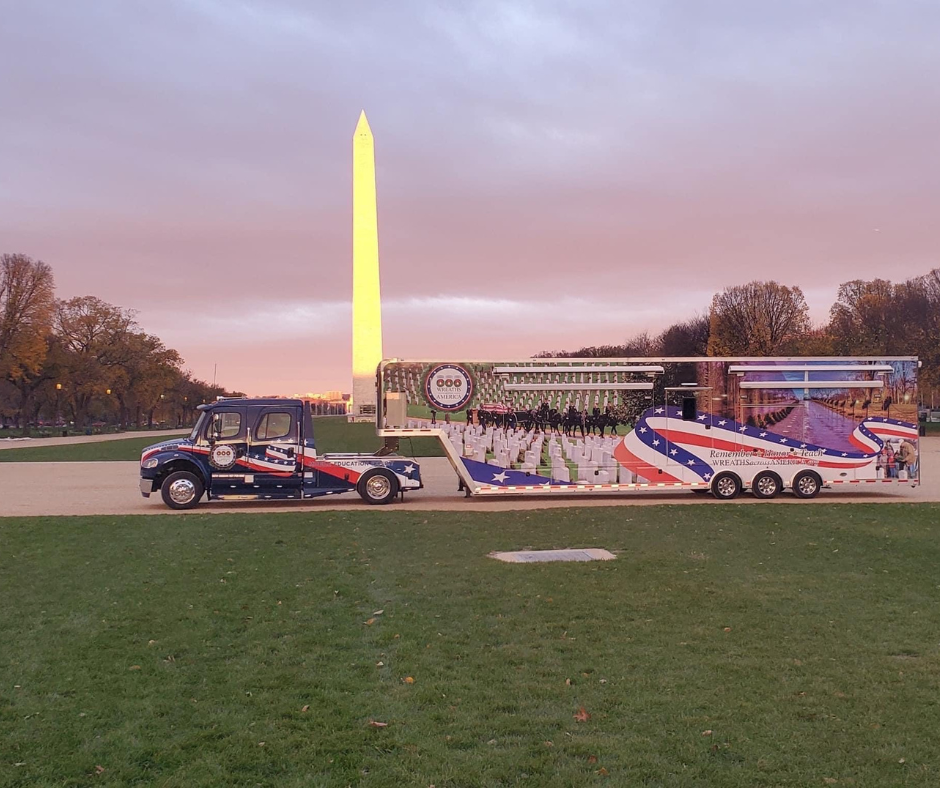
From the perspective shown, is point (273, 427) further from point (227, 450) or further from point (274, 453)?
point (227, 450)

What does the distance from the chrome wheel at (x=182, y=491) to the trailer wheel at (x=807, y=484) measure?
13958 mm

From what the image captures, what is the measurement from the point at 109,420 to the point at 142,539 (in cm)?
11592

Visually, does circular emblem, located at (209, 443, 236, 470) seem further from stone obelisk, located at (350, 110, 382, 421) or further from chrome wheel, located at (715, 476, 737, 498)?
stone obelisk, located at (350, 110, 382, 421)

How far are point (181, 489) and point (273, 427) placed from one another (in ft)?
7.92

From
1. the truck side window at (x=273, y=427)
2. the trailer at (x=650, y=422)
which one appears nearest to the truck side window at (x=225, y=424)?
the truck side window at (x=273, y=427)

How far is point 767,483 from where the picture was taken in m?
20.3

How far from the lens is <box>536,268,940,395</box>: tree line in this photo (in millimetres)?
62153

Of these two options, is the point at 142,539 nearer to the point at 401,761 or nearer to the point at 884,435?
the point at 401,761

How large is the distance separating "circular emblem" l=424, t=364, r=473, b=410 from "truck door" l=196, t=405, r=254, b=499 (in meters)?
4.17

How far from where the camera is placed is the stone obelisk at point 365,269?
54.2 m

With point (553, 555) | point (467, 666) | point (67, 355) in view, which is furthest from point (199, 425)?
point (67, 355)

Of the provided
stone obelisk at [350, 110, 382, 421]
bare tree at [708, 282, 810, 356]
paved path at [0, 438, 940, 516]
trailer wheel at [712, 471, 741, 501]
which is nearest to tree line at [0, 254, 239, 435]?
stone obelisk at [350, 110, 382, 421]

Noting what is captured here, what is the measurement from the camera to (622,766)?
4750 millimetres

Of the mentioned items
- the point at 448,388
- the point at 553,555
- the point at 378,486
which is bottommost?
the point at 553,555
